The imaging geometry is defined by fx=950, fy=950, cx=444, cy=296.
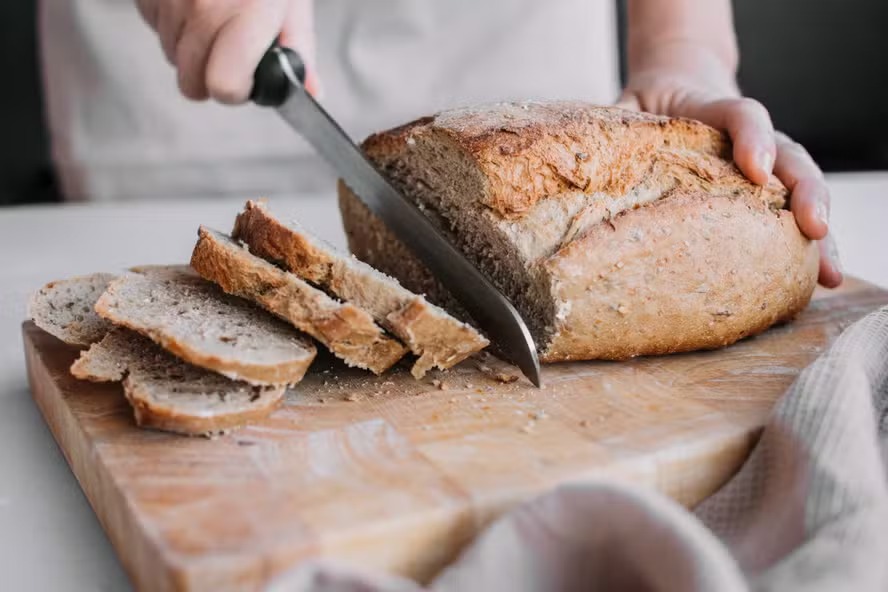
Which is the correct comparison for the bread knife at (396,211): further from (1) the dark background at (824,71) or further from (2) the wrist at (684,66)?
(1) the dark background at (824,71)

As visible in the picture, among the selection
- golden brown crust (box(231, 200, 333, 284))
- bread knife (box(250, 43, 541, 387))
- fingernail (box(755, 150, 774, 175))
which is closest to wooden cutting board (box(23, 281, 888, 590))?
bread knife (box(250, 43, 541, 387))

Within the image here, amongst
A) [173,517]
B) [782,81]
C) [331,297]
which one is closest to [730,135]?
[331,297]

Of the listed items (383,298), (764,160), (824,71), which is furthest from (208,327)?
(824,71)

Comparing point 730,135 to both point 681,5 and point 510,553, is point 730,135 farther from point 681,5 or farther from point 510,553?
point 510,553

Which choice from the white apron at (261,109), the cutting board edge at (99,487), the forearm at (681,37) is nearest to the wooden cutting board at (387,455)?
the cutting board edge at (99,487)

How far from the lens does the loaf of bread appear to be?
2.19 metres

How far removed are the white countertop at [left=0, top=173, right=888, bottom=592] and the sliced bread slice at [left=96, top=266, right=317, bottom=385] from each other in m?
0.36

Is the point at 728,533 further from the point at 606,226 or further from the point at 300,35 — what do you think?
the point at 300,35

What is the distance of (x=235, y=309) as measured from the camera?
7.23 feet

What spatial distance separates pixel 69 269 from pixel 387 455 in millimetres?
2044

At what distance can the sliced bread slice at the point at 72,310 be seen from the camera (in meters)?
2.26

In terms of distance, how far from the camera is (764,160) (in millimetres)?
2486

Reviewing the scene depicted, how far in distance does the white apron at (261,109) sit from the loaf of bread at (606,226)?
1.72 meters

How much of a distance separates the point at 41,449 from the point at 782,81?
5601 mm
